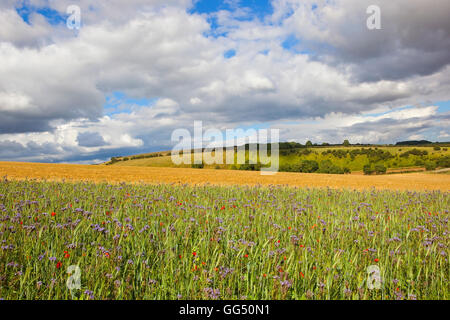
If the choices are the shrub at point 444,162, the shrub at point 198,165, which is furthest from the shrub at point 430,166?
the shrub at point 198,165

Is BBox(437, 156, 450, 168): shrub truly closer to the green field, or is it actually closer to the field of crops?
the green field

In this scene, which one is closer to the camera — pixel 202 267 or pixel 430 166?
pixel 202 267

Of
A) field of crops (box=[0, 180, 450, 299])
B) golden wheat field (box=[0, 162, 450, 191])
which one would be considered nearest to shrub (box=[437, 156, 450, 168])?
golden wheat field (box=[0, 162, 450, 191])

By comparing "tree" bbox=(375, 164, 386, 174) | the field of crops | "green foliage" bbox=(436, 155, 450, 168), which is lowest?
"tree" bbox=(375, 164, 386, 174)

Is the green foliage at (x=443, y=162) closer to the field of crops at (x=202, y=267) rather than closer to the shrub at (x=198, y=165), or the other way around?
the shrub at (x=198, y=165)

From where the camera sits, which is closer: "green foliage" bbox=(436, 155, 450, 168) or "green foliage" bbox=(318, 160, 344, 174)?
"green foliage" bbox=(318, 160, 344, 174)

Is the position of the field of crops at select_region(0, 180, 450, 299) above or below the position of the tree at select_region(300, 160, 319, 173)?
above

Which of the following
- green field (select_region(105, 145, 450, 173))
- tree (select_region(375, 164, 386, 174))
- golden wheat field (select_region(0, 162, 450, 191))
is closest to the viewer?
golden wheat field (select_region(0, 162, 450, 191))

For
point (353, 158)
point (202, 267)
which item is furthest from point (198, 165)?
point (202, 267)

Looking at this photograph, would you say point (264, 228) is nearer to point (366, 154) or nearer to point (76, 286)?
point (76, 286)

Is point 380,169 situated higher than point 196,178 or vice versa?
point 196,178

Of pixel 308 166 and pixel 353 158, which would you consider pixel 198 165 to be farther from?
pixel 353 158
